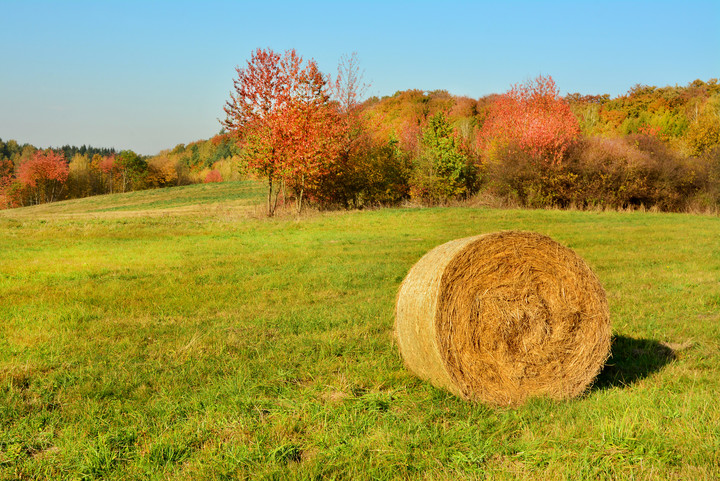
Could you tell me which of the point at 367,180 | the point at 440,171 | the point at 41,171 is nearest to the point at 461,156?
the point at 440,171

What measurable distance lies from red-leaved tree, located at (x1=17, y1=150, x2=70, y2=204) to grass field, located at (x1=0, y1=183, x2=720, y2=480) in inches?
2770

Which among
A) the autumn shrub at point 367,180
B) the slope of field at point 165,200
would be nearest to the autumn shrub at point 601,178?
the autumn shrub at point 367,180

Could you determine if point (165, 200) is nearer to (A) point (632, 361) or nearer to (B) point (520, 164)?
(B) point (520, 164)

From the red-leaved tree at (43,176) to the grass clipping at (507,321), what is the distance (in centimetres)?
7913

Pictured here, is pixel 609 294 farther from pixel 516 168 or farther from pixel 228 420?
pixel 516 168

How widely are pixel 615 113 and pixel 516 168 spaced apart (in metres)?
26.5

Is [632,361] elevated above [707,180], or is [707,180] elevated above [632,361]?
[707,180]

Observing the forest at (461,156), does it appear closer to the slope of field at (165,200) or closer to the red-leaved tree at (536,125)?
the red-leaved tree at (536,125)

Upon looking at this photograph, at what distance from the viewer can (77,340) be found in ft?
21.5

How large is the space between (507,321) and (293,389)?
2193mm

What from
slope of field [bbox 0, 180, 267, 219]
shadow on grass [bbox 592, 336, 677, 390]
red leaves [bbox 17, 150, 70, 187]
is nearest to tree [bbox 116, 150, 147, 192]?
red leaves [bbox 17, 150, 70, 187]

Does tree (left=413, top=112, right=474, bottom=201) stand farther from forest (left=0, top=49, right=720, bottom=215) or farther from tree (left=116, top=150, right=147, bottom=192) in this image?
tree (left=116, top=150, right=147, bottom=192)

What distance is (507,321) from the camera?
5.13 m

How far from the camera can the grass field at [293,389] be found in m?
3.81
